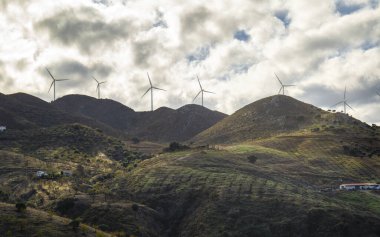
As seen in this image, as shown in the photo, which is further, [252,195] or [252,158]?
[252,158]

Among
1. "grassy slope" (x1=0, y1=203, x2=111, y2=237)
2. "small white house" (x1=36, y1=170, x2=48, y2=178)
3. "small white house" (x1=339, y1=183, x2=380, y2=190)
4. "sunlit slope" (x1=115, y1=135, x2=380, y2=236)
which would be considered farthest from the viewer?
"small white house" (x1=339, y1=183, x2=380, y2=190)

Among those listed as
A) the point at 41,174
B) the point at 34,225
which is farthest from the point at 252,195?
the point at 41,174

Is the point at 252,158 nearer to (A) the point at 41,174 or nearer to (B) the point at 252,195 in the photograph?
(B) the point at 252,195

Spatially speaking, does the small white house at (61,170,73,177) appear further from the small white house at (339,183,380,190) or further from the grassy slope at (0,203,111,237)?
the small white house at (339,183,380,190)

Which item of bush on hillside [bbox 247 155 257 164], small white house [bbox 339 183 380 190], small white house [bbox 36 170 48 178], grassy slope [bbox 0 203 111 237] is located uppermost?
bush on hillside [bbox 247 155 257 164]

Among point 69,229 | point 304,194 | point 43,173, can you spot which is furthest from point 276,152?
point 69,229

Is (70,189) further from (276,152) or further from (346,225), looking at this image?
(276,152)

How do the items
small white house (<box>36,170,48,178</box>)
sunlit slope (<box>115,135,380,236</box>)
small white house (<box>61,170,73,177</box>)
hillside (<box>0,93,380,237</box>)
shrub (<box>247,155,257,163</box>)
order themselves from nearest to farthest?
hillside (<box>0,93,380,237</box>)
sunlit slope (<box>115,135,380,236</box>)
small white house (<box>36,170,48,178</box>)
small white house (<box>61,170,73,177</box>)
shrub (<box>247,155,257,163</box>)

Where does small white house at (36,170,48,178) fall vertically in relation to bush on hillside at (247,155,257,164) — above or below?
below

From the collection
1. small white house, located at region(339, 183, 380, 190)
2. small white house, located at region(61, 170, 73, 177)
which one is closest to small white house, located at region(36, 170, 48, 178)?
small white house, located at region(61, 170, 73, 177)
